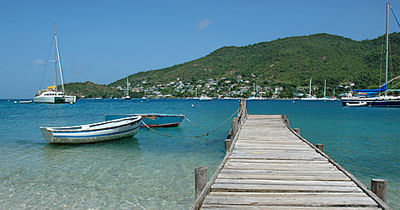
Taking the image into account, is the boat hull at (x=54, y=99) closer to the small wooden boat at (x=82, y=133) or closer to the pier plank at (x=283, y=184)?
the small wooden boat at (x=82, y=133)

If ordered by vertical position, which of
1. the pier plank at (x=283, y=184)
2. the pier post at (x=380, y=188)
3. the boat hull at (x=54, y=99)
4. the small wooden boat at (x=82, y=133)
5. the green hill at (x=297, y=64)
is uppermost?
the green hill at (x=297, y=64)

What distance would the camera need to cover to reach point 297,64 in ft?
384

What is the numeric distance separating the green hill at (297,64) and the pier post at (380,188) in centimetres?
9275

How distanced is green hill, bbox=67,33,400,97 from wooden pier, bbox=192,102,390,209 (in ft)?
299

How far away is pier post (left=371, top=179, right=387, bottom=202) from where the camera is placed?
410 cm

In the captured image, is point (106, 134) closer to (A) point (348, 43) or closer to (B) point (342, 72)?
(B) point (342, 72)

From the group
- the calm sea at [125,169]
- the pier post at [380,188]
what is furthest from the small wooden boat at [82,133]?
the pier post at [380,188]

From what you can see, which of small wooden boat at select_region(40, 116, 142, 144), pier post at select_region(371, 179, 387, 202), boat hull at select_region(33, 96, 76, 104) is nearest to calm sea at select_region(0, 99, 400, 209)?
small wooden boat at select_region(40, 116, 142, 144)

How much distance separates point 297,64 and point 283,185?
120770 mm

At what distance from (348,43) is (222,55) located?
211ft

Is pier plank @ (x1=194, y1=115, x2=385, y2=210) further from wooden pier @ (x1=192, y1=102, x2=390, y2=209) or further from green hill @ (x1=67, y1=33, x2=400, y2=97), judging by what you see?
green hill @ (x1=67, y1=33, x2=400, y2=97)

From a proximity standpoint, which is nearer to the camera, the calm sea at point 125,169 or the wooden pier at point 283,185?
the wooden pier at point 283,185

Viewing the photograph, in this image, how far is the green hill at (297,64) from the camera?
103 m

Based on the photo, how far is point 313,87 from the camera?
116938 mm
